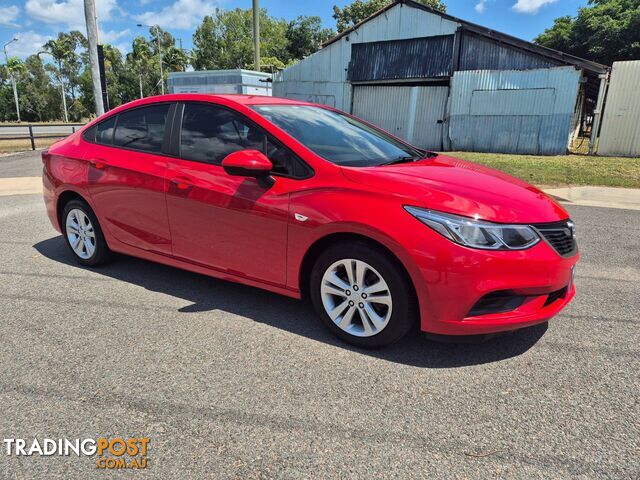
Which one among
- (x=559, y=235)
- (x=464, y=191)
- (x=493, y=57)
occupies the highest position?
(x=493, y=57)

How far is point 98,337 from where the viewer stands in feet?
10.6

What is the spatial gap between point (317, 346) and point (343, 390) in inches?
20.9

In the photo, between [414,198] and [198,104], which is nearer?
[414,198]

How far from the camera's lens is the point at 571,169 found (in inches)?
477

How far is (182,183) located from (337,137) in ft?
4.13

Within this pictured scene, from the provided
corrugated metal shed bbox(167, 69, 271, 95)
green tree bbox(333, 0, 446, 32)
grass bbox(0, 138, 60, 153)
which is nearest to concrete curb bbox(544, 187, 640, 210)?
corrugated metal shed bbox(167, 69, 271, 95)

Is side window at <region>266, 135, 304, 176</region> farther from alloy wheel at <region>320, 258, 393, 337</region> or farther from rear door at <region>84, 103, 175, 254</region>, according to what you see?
rear door at <region>84, 103, 175, 254</region>

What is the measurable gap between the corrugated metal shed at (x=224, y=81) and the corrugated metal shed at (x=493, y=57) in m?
10.1

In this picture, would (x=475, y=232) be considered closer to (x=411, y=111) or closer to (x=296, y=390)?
(x=296, y=390)

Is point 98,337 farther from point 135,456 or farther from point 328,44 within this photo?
point 328,44

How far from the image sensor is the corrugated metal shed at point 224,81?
22578mm

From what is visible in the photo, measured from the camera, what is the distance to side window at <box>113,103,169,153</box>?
393cm

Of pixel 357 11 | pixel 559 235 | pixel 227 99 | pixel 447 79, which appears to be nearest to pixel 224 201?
pixel 227 99

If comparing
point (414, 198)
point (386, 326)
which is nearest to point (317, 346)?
point (386, 326)
